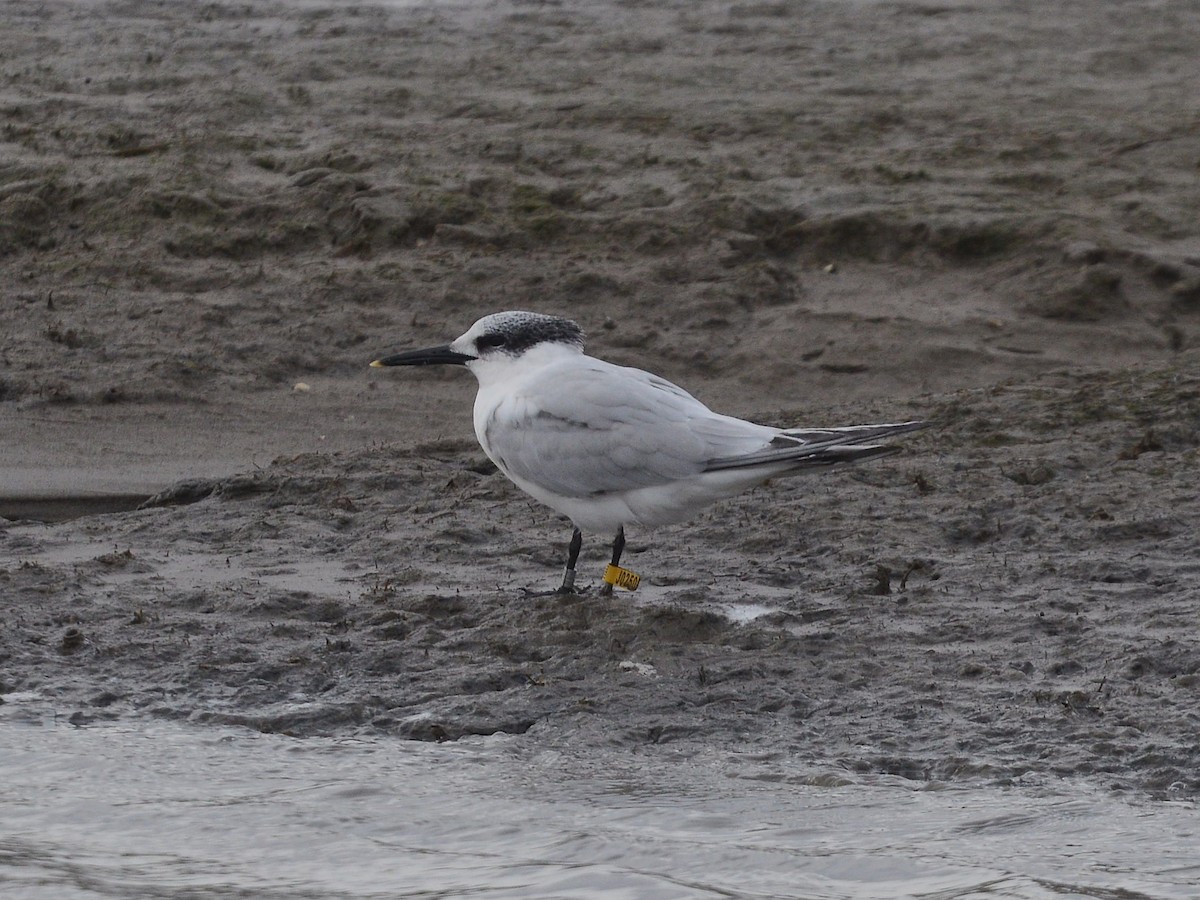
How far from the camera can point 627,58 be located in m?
11.2

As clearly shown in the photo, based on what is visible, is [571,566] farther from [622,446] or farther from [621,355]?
[621,355]

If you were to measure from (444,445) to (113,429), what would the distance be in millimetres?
1482

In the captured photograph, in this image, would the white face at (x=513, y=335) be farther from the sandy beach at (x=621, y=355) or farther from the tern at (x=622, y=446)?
the sandy beach at (x=621, y=355)

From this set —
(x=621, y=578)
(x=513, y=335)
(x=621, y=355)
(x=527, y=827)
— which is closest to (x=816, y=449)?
(x=621, y=578)

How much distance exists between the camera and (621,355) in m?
8.14

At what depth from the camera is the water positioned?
3736 millimetres

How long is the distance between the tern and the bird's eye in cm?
16

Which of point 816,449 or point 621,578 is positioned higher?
point 816,449

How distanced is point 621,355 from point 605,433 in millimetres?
2740

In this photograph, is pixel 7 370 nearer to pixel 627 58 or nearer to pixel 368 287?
pixel 368 287

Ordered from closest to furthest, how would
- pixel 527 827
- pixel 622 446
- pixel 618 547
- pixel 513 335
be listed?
pixel 527 827 → pixel 622 446 → pixel 618 547 → pixel 513 335

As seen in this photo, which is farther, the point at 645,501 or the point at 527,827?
the point at 645,501

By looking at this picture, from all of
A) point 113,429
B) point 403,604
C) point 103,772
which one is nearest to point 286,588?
point 403,604

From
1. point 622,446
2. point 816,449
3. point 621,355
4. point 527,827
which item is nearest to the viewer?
point 527,827
